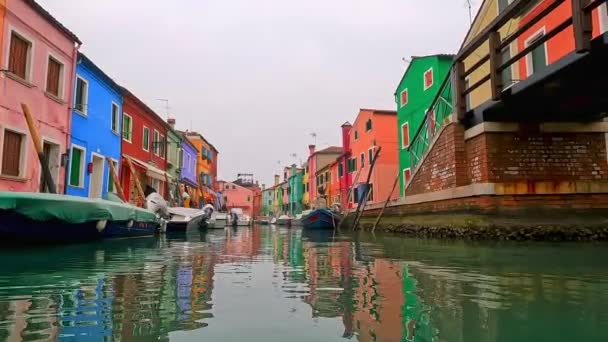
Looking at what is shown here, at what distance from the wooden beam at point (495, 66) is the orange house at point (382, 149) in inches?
683

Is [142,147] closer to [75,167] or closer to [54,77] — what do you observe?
[75,167]

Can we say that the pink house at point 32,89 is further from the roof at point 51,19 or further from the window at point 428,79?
the window at point 428,79

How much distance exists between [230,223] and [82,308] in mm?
33547

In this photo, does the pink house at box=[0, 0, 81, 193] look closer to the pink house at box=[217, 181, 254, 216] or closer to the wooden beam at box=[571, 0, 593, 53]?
the wooden beam at box=[571, 0, 593, 53]

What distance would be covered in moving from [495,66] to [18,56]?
36.3ft

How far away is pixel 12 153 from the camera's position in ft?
34.7

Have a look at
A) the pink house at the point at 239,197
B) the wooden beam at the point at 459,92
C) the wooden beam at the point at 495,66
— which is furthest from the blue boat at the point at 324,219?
the pink house at the point at 239,197

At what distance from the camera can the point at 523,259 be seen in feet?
19.3

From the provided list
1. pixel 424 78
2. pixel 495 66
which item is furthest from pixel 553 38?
pixel 424 78

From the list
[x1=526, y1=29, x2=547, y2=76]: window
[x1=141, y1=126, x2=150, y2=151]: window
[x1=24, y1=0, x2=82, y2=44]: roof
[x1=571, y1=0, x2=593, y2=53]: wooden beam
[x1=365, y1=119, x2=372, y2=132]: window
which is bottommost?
[x1=571, y1=0, x2=593, y2=53]: wooden beam

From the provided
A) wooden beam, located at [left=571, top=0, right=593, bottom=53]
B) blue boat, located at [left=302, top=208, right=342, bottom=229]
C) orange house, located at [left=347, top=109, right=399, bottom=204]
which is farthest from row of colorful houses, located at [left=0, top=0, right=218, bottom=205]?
orange house, located at [left=347, top=109, right=399, bottom=204]

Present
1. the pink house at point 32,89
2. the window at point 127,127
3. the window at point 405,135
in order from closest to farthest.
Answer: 1. the pink house at point 32,89
2. the window at point 127,127
3. the window at point 405,135

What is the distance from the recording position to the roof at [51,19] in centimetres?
1095

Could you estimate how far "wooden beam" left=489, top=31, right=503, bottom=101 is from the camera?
27.9 ft
